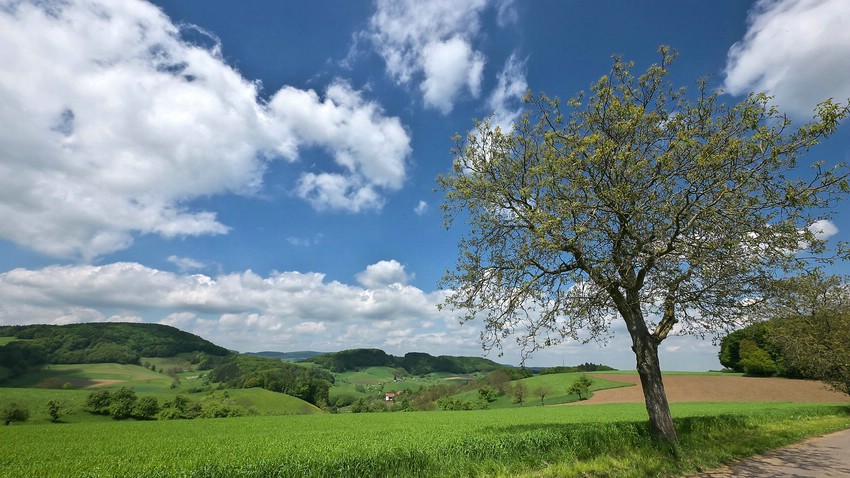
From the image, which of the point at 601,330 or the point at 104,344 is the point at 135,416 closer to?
the point at 601,330

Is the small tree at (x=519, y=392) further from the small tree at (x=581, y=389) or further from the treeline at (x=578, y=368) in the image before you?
the treeline at (x=578, y=368)

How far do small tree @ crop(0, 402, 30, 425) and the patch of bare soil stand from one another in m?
86.8

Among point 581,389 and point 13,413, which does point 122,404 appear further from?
point 581,389

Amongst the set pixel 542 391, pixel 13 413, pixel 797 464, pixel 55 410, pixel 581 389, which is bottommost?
pixel 55 410

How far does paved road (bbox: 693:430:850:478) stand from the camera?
34.9 feet

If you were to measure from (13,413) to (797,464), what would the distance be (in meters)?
73.2

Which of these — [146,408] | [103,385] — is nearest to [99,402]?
[146,408]

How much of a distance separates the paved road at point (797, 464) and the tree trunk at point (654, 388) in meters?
2.20

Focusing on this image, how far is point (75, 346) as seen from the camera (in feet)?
488

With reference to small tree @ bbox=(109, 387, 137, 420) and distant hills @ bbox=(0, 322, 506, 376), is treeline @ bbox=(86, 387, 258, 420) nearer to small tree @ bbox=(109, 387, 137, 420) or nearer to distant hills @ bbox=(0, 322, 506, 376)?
small tree @ bbox=(109, 387, 137, 420)

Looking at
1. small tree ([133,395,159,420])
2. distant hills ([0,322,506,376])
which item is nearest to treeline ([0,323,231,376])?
distant hills ([0,322,506,376])

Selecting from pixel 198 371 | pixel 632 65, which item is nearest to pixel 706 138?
pixel 632 65

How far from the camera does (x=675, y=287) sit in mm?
13945

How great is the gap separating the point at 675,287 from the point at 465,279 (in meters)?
8.12
